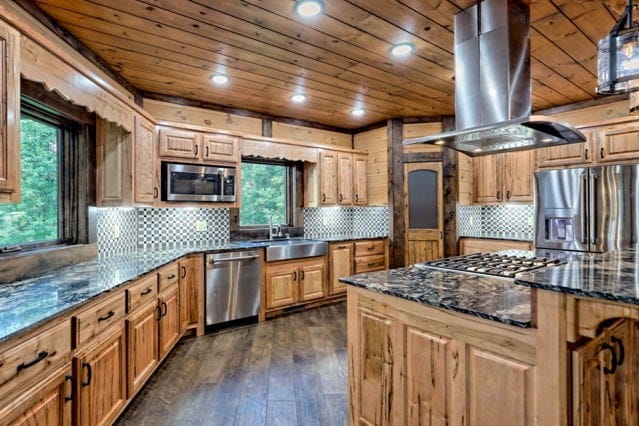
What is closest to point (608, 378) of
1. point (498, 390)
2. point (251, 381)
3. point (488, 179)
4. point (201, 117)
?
point (498, 390)

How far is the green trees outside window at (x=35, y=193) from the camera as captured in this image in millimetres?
2156

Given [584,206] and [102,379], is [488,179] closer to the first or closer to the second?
[584,206]

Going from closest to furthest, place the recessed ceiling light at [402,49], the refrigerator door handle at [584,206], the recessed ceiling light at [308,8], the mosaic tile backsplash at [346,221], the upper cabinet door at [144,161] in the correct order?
the recessed ceiling light at [308,8]
the recessed ceiling light at [402,49]
the upper cabinet door at [144,161]
the refrigerator door handle at [584,206]
the mosaic tile backsplash at [346,221]

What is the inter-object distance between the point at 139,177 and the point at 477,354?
9.79ft

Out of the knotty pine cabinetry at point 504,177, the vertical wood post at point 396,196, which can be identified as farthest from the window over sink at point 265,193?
the knotty pine cabinetry at point 504,177

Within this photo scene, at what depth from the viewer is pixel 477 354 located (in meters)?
1.39

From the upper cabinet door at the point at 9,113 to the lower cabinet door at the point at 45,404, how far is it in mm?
821

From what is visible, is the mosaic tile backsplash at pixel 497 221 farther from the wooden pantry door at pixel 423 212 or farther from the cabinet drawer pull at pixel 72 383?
the cabinet drawer pull at pixel 72 383

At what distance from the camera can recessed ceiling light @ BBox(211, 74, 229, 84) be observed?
3332 mm

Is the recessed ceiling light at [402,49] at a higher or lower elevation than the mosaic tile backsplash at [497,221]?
higher

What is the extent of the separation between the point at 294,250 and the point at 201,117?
195 centimetres

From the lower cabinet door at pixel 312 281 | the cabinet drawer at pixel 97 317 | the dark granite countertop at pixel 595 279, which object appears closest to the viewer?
the dark granite countertop at pixel 595 279

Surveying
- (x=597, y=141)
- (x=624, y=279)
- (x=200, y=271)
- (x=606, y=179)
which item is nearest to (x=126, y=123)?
(x=200, y=271)

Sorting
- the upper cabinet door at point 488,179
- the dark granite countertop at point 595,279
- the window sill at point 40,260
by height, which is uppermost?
the upper cabinet door at point 488,179
